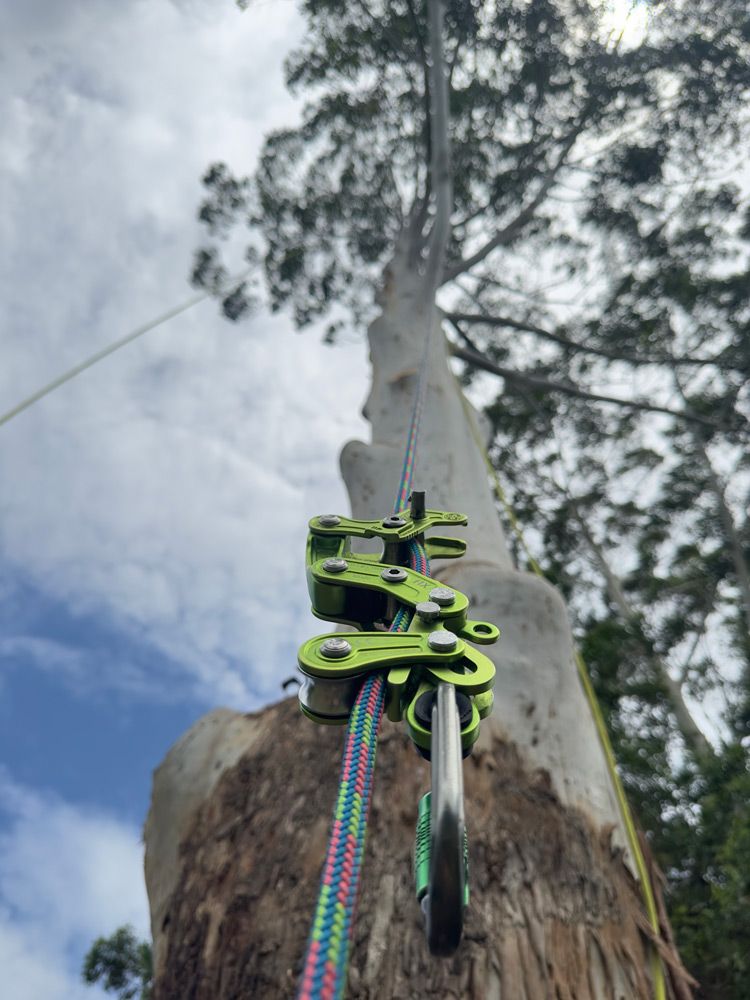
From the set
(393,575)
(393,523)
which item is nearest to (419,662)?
(393,575)

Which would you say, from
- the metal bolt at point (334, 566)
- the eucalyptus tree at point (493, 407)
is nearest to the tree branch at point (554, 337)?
the eucalyptus tree at point (493, 407)

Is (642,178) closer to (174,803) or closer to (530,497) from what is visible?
(530,497)

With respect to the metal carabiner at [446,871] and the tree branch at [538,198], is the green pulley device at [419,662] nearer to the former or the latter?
the metal carabiner at [446,871]

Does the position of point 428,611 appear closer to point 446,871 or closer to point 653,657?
point 446,871

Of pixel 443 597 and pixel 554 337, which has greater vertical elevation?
pixel 554 337

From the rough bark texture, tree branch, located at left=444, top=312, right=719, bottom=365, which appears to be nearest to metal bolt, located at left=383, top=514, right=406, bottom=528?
the rough bark texture

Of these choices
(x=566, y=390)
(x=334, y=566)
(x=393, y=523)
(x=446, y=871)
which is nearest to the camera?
(x=446, y=871)

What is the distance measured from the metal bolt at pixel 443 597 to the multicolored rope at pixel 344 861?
0.15 meters

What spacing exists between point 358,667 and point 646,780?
A: 15.5 feet

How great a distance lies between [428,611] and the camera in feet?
3.08

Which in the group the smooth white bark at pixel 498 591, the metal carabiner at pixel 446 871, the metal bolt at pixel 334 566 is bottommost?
the metal carabiner at pixel 446 871

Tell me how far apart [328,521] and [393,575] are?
191mm

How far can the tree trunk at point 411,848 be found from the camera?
1382 millimetres

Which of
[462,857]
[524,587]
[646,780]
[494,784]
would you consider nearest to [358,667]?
[462,857]
